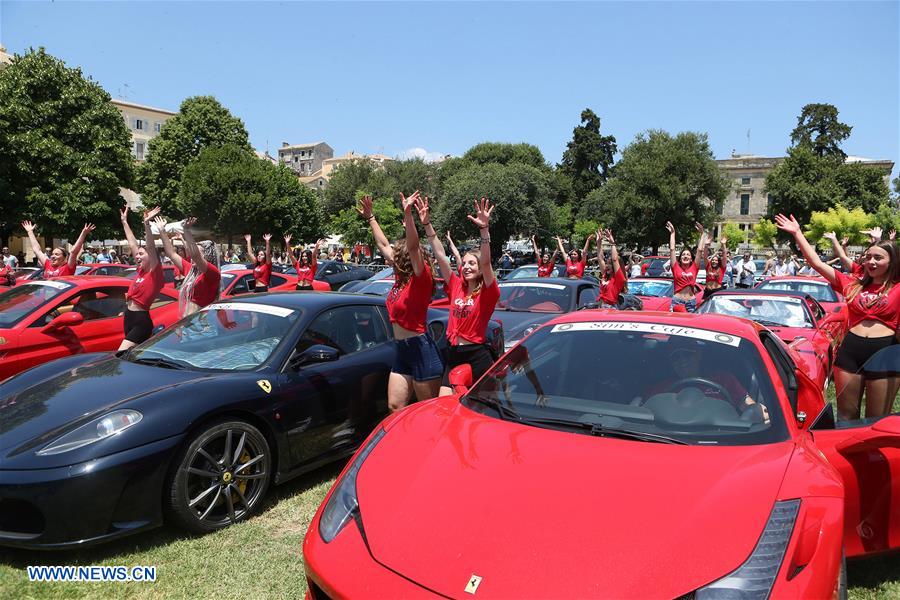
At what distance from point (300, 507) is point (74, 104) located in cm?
3075

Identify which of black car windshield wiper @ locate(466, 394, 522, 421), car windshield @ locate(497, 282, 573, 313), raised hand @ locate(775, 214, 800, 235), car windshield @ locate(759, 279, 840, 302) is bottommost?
car windshield @ locate(759, 279, 840, 302)

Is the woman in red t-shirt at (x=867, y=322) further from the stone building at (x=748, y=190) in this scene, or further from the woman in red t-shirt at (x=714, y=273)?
the stone building at (x=748, y=190)

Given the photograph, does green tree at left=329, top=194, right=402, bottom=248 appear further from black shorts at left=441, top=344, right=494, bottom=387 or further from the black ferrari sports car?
black shorts at left=441, top=344, right=494, bottom=387

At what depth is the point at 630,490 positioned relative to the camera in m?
2.21

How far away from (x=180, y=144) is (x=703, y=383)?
47.7 metres

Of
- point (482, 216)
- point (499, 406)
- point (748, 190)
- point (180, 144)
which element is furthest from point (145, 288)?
point (748, 190)

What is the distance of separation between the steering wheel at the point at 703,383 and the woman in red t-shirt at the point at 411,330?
7.14ft

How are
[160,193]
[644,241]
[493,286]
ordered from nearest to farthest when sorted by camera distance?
[493,286]
[160,193]
[644,241]

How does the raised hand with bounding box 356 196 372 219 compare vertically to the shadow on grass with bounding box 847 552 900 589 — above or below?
above

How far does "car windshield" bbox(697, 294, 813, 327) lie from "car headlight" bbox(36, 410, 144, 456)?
6.71m

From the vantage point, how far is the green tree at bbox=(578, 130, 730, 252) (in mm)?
45125

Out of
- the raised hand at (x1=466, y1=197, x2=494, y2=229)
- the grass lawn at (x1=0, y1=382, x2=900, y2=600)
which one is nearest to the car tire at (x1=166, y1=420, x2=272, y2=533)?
the grass lawn at (x1=0, y1=382, x2=900, y2=600)

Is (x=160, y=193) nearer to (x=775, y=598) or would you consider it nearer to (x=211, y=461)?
(x=211, y=461)

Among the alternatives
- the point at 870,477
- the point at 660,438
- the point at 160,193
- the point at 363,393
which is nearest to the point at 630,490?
the point at 660,438
